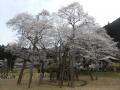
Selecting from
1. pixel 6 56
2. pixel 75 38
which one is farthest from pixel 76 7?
pixel 6 56

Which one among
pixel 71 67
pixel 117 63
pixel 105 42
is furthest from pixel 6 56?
pixel 71 67

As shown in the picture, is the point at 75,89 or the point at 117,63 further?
the point at 117,63

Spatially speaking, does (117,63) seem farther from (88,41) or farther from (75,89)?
(75,89)

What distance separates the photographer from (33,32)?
31.3 metres

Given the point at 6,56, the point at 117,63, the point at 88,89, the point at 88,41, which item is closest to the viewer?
the point at 88,89

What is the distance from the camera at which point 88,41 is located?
35.6m

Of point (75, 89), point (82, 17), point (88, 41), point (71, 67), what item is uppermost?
point (82, 17)

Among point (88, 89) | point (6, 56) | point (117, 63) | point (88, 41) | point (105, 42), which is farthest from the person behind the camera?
point (6, 56)

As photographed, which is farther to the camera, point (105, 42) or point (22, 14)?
Answer: point (105, 42)

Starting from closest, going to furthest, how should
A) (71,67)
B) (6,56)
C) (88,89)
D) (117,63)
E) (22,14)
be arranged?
(88,89)
(71,67)
(22,14)
(117,63)
(6,56)

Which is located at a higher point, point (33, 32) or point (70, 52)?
point (33, 32)

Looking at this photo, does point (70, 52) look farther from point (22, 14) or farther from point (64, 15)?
point (22, 14)

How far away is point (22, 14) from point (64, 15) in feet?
17.2

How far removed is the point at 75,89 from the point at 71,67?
415cm
